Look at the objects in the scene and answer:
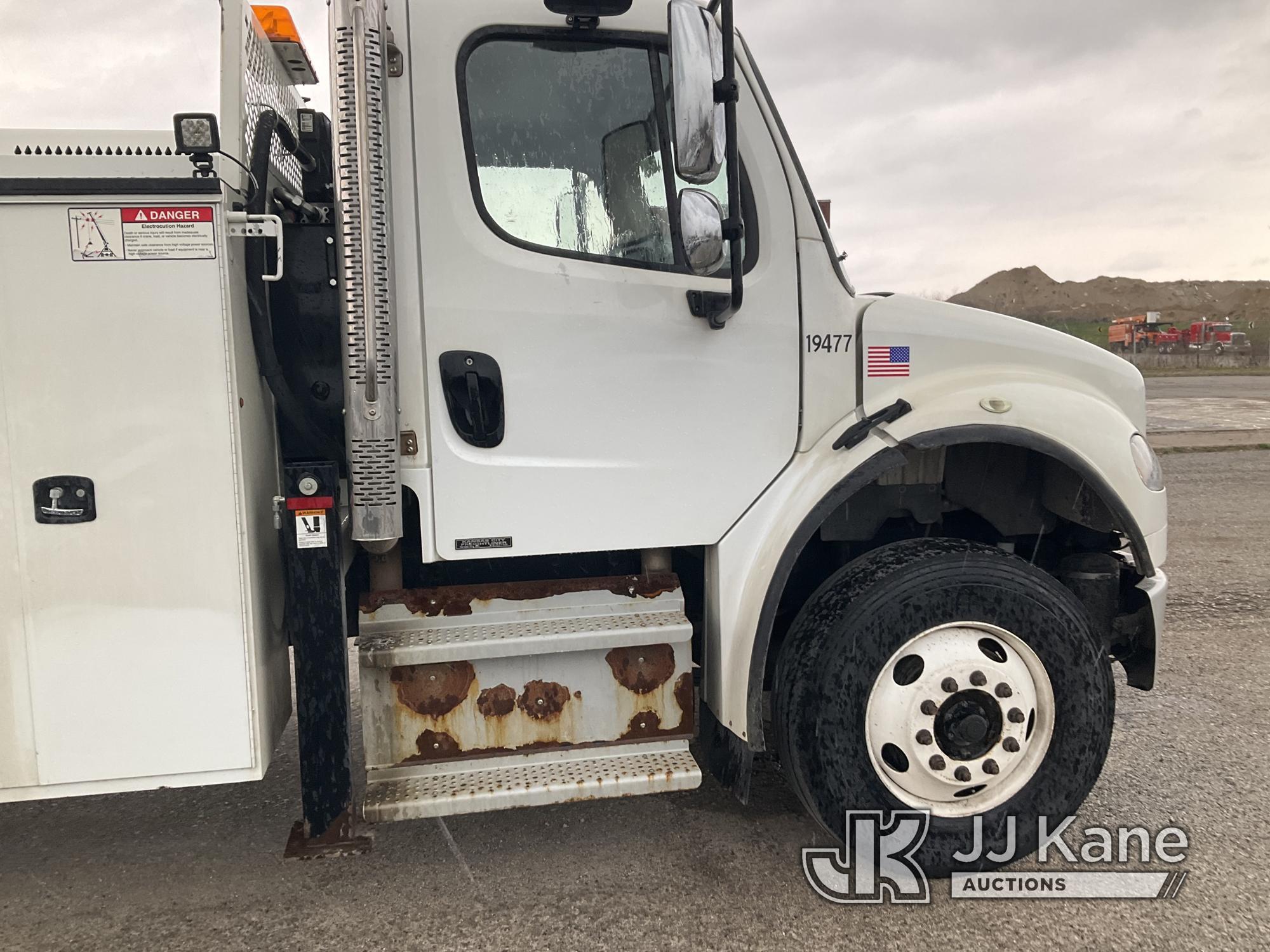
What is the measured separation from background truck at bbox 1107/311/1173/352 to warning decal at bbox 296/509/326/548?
169ft

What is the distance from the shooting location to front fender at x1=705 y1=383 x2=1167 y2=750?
9.35 feet

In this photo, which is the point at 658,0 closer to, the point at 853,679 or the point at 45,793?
the point at 853,679

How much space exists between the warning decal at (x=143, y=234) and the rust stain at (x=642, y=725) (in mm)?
1877

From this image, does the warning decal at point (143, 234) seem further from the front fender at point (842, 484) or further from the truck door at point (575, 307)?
the front fender at point (842, 484)

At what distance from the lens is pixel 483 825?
11.0 feet

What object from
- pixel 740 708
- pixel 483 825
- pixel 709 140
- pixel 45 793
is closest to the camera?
pixel 709 140

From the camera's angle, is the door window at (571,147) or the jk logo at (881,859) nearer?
the door window at (571,147)

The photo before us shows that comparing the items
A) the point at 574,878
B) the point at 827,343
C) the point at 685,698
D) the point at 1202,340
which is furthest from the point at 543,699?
the point at 1202,340

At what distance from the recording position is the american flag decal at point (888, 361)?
2986 mm

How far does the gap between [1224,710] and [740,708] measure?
108 inches

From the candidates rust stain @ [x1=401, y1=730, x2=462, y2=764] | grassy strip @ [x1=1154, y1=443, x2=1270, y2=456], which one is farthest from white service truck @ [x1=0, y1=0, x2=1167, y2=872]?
grassy strip @ [x1=1154, y1=443, x2=1270, y2=456]

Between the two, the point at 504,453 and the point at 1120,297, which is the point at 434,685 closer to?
the point at 504,453

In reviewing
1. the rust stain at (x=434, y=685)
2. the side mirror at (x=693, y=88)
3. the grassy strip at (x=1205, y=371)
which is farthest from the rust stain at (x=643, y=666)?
the grassy strip at (x=1205, y=371)

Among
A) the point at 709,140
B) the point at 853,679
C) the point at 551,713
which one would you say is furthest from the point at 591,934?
the point at 709,140
